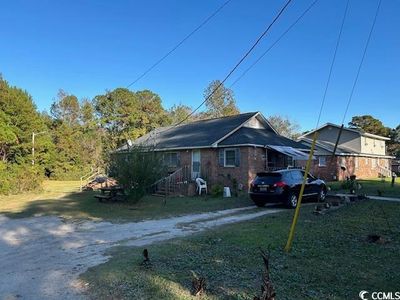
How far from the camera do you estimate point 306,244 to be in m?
8.59

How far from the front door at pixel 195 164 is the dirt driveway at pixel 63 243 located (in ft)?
32.1

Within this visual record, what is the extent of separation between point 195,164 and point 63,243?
16532mm

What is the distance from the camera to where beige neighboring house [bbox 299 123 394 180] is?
36.7m

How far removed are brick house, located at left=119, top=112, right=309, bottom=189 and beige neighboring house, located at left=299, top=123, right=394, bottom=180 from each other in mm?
9476

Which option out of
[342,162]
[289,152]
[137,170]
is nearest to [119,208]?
[137,170]

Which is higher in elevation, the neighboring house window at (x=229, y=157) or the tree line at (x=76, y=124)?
the tree line at (x=76, y=124)

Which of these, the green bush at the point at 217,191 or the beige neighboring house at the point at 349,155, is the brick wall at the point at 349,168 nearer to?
the beige neighboring house at the point at 349,155

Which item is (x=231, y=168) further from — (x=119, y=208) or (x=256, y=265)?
(x=256, y=265)

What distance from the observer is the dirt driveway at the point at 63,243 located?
621 centimetres

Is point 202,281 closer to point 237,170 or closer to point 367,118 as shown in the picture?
point 237,170

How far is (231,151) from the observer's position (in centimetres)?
2412

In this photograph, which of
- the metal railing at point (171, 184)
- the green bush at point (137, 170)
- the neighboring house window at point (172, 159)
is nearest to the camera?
the green bush at point (137, 170)

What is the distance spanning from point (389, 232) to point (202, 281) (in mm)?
6480

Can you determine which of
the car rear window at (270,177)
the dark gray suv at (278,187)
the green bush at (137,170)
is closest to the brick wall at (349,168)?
the dark gray suv at (278,187)
